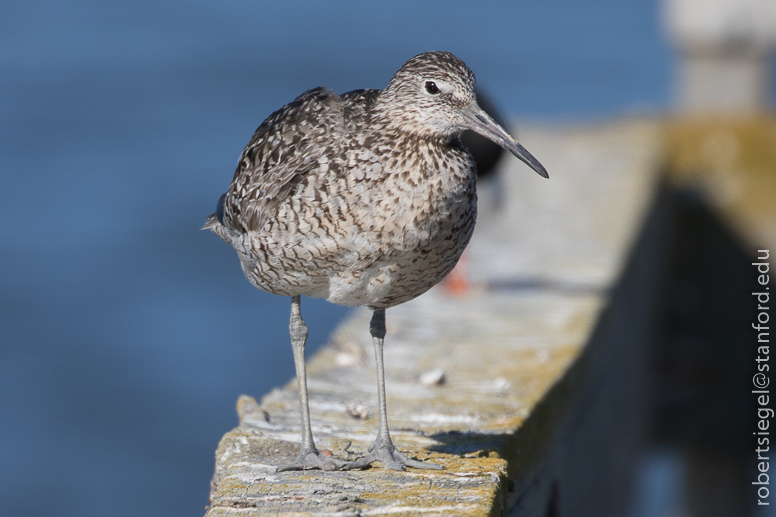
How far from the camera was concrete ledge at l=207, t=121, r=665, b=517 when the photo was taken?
3234 mm

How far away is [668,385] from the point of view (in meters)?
8.44

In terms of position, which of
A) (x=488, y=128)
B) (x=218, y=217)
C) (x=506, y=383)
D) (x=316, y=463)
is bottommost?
(x=316, y=463)

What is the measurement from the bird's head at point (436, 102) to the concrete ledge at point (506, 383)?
3.68 ft

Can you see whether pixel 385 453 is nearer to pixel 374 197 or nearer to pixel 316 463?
pixel 316 463

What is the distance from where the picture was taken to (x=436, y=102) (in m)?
3.22

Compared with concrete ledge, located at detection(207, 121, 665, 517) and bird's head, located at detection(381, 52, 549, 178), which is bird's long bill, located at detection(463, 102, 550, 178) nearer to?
bird's head, located at detection(381, 52, 549, 178)

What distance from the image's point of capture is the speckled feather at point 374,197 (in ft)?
10.3

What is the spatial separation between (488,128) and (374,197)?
0.45m

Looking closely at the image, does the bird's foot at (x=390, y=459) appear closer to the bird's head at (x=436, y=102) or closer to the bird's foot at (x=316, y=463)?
the bird's foot at (x=316, y=463)

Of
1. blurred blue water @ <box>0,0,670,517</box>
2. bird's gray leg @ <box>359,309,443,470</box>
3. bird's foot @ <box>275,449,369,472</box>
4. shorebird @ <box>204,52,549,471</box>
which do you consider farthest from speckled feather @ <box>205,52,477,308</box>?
blurred blue water @ <box>0,0,670,517</box>

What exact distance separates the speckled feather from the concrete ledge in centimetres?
65

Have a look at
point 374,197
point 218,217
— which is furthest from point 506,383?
point 374,197

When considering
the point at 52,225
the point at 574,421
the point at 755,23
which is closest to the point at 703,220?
the point at 755,23

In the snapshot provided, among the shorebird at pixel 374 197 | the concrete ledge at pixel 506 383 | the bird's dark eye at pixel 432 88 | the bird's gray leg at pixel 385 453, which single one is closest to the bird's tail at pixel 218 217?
the shorebird at pixel 374 197
